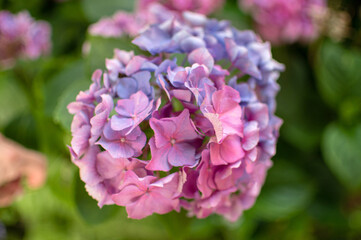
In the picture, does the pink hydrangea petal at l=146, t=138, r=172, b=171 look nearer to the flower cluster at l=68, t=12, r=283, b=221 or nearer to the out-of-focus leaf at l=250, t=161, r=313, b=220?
the flower cluster at l=68, t=12, r=283, b=221

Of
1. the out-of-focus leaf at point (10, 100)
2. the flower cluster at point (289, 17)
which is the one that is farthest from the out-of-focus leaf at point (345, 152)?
the out-of-focus leaf at point (10, 100)

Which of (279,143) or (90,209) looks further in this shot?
(279,143)

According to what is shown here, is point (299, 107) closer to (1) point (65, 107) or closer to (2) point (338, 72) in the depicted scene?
(2) point (338, 72)

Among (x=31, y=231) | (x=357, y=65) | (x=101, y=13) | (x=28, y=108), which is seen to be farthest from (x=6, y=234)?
(x=357, y=65)

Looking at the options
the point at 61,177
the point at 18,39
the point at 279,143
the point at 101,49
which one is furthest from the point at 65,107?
the point at 279,143

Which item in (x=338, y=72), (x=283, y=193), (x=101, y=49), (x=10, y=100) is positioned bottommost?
(x=283, y=193)

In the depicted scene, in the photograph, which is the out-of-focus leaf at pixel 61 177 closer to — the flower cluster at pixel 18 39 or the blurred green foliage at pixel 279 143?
the blurred green foliage at pixel 279 143
